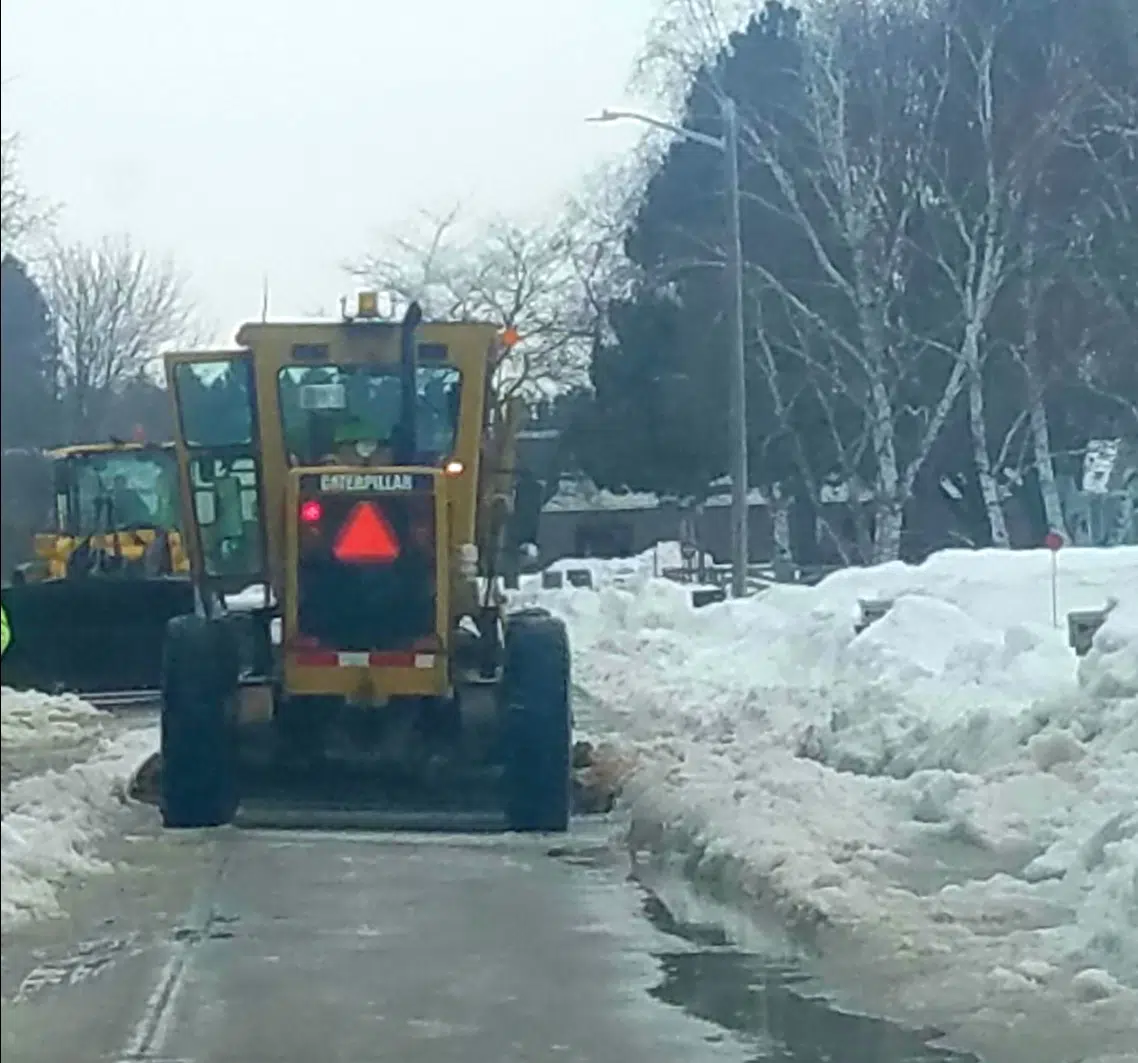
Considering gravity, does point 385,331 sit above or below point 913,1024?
above

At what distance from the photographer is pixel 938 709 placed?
57.2 feet

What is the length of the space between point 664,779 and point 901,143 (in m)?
24.8

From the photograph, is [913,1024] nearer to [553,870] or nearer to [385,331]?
[553,870]

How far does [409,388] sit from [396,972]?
4.77 m

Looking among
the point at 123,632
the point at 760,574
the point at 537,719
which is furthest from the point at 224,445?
the point at 760,574

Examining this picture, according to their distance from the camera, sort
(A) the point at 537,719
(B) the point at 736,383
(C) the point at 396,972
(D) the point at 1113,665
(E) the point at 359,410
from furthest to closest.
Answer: (B) the point at 736,383 → (D) the point at 1113,665 → (E) the point at 359,410 → (A) the point at 537,719 → (C) the point at 396,972

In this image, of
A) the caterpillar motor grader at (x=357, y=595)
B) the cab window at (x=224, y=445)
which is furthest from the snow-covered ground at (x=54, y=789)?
the cab window at (x=224, y=445)

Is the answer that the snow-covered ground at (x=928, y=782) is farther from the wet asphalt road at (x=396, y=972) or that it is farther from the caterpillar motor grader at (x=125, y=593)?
the caterpillar motor grader at (x=125, y=593)

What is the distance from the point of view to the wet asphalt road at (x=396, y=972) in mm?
7883

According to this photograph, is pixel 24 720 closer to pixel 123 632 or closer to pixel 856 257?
pixel 123 632

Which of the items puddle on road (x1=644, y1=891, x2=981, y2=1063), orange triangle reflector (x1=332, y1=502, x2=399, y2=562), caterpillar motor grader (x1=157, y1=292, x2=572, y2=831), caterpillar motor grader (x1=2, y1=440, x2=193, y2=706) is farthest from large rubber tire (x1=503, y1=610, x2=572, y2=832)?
caterpillar motor grader (x1=2, y1=440, x2=193, y2=706)

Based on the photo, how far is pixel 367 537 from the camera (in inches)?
494

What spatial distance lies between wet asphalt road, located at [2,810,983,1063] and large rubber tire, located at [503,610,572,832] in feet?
1.65

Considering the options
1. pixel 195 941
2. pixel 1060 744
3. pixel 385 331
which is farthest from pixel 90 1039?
pixel 1060 744
